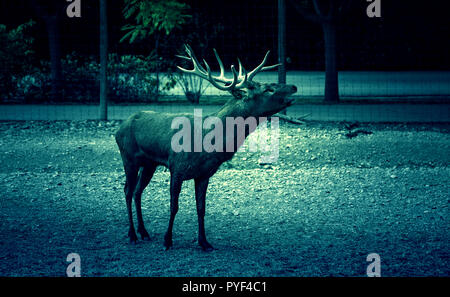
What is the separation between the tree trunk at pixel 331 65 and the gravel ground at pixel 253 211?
6.58 m

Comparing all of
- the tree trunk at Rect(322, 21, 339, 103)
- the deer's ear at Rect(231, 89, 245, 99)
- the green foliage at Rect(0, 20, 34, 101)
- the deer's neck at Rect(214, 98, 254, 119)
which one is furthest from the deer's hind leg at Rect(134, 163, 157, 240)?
the green foliage at Rect(0, 20, 34, 101)

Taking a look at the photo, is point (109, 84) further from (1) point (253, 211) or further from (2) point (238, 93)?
(2) point (238, 93)

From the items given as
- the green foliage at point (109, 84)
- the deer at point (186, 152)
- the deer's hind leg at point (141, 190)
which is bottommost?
the deer's hind leg at point (141, 190)

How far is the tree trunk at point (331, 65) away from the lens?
59.0 feet

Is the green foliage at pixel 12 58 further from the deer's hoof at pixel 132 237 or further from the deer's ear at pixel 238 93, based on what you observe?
the deer's ear at pixel 238 93

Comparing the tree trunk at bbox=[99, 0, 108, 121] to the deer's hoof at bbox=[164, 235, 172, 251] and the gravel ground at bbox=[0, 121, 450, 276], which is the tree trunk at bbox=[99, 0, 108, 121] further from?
the deer's hoof at bbox=[164, 235, 172, 251]

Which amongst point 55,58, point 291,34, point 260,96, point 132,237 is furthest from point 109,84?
point 260,96

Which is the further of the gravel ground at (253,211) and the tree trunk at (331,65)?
the tree trunk at (331,65)

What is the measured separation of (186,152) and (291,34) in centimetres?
1872

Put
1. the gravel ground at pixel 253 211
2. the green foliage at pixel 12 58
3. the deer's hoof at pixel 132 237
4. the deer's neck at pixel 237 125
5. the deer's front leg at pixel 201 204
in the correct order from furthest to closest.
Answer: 1. the green foliage at pixel 12 58
2. the deer's hoof at pixel 132 237
3. the deer's front leg at pixel 201 204
4. the deer's neck at pixel 237 125
5. the gravel ground at pixel 253 211

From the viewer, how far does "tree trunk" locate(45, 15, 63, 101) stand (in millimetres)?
17609

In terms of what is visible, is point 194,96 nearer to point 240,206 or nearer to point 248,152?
point 248,152

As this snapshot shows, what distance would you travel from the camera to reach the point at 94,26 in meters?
19.2

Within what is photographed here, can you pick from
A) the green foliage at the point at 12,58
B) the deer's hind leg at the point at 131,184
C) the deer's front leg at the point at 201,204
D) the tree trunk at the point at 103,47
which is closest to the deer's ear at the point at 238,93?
the deer's front leg at the point at 201,204
